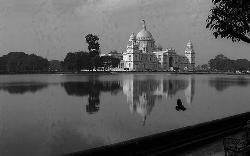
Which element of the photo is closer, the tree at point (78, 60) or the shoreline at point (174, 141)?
the shoreline at point (174, 141)

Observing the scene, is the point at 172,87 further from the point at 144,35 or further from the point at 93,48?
the point at 144,35

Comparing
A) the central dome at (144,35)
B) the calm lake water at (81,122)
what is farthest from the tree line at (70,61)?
the calm lake water at (81,122)

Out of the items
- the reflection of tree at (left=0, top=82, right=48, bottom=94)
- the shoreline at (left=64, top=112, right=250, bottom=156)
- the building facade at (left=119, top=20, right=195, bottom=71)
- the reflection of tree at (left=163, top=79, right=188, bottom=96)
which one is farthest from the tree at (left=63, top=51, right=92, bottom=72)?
the shoreline at (left=64, top=112, right=250, bottom=156)

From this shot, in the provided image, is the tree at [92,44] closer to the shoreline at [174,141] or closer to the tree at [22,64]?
the tree at [22,64]

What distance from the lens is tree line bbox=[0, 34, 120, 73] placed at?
107213mm

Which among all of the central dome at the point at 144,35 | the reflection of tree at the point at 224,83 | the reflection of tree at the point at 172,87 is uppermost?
the central dome at the point at 144,35

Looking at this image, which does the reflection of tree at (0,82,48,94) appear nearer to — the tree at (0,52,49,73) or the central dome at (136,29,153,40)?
the tree at (0,52,49,73)

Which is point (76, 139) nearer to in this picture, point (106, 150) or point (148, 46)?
point (106, 150)

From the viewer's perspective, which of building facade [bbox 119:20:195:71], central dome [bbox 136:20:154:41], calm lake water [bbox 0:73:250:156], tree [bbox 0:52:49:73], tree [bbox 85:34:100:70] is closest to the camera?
calm lake water [bbox 0:73:250:156]

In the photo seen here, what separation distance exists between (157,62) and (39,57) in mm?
75459

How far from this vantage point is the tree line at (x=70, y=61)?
107 metres

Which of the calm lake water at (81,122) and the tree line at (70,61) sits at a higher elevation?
the tree line at (70,61)

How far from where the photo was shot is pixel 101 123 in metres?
20.2

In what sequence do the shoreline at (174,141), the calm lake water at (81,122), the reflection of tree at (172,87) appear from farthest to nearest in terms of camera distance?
the reflection of tree at (172,87), the calm lake water at (81,122), the shoreline at (174,141)
